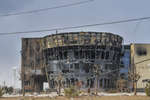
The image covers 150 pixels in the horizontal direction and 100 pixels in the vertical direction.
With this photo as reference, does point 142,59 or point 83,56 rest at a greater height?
point 83,56

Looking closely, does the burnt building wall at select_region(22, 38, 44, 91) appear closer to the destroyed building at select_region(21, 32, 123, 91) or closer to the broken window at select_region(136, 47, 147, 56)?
the destroyed building at select_region(21, 32, 123, 91)

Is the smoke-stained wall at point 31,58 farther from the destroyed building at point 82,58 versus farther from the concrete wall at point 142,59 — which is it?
the concrete wall at point 142,59

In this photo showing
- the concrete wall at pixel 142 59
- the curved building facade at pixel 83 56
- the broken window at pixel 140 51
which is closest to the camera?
the curved building facade at pixel 83 56

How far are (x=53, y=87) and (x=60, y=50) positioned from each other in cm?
1318

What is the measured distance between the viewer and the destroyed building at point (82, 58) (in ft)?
256

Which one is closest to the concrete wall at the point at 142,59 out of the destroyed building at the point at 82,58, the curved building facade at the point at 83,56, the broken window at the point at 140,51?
the broken window at the point at 140,51

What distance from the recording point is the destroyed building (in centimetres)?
7794

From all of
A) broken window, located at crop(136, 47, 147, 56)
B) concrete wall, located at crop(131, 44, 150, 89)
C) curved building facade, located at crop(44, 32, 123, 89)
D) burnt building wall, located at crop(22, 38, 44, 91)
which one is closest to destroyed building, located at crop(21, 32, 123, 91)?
curved building facade, located at crop(44, 32, 123, 89)

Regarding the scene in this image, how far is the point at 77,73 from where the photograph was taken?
79.9 m

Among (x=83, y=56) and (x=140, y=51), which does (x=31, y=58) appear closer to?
(x=83, y=56)

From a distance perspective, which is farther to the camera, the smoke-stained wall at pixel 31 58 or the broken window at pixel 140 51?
the smoke-stained wall at pixel 31 58

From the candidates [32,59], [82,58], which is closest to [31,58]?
[32,59]

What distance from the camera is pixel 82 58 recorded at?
263 feet

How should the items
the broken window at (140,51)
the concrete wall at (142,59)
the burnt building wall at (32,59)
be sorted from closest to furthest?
the concrete wall at (142,59)
the broken window at (140,51)
the burnt building wall at (32,59)
